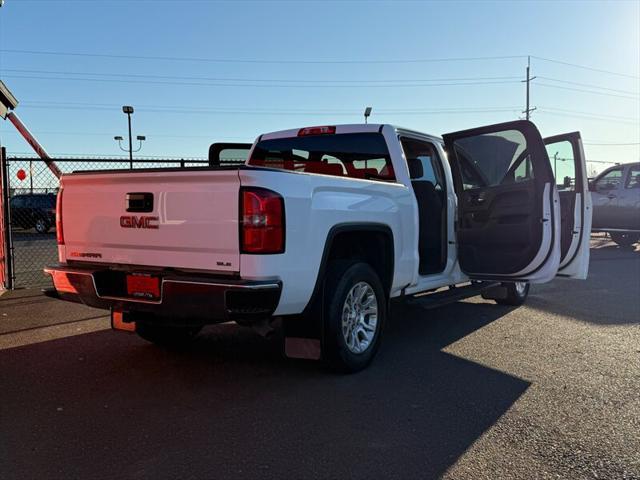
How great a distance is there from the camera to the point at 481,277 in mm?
6195

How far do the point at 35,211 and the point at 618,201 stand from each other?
17591mm

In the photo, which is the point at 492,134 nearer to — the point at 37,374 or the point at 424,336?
the point at 424,336

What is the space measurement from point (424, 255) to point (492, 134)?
1.49 m

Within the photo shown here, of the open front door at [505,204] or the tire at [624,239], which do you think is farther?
the tire at [624,239]

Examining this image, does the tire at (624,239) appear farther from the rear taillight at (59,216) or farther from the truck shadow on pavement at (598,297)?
the rear taillight at (59,216)

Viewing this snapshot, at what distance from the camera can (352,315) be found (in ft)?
15.1

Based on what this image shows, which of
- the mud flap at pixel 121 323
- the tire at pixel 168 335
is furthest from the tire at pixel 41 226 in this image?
the mud flap at pixel 121 323

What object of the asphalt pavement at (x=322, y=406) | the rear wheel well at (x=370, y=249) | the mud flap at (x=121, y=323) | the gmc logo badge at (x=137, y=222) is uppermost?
the gmc logo badge at (x=137, y=222)

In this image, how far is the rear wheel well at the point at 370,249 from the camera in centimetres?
454


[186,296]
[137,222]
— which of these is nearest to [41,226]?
[137,222]

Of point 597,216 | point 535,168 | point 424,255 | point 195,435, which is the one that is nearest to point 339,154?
point 424,255

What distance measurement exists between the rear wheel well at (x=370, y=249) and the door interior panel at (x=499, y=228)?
1532 millimetres

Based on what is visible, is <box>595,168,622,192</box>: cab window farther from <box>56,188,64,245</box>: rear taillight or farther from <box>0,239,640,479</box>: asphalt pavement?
<box>56,188,64,245</box>: rear taillight

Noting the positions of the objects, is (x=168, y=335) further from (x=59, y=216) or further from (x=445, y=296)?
(x=445, y=296)
